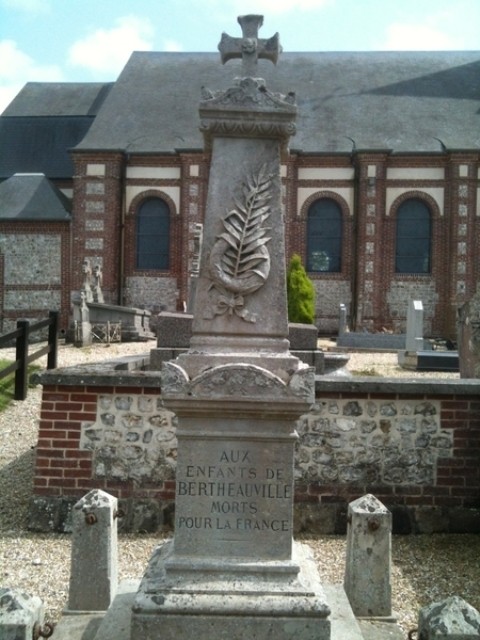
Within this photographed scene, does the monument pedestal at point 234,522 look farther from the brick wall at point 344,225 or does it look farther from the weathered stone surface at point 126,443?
the brick wall at point 344,225

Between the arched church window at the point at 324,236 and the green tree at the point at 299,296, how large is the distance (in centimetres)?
208

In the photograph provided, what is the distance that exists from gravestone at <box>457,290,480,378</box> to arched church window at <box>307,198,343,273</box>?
1341cm

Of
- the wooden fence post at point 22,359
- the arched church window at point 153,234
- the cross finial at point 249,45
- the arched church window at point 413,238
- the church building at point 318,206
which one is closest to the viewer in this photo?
the cross finial at point 249,45

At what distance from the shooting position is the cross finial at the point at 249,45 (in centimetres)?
331

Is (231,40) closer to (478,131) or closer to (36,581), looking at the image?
(36,581)

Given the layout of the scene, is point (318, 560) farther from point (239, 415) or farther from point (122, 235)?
point (122, 235)

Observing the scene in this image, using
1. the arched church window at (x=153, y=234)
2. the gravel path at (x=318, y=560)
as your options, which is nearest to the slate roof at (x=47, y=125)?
the arched church window at (x=153, y=234)

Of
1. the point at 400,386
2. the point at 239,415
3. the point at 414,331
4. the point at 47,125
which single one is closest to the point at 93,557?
the point at 239,415

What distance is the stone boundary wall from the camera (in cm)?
544

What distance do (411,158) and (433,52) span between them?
6.97m

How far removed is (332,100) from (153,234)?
8570 millimetres

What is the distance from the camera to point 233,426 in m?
3.08

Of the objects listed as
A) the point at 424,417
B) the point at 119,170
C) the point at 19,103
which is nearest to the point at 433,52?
the point at 119,170

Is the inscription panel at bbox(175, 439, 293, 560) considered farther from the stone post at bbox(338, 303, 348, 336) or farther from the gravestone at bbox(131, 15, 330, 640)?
the stone post at bbox(338, 303, 348, 336)
